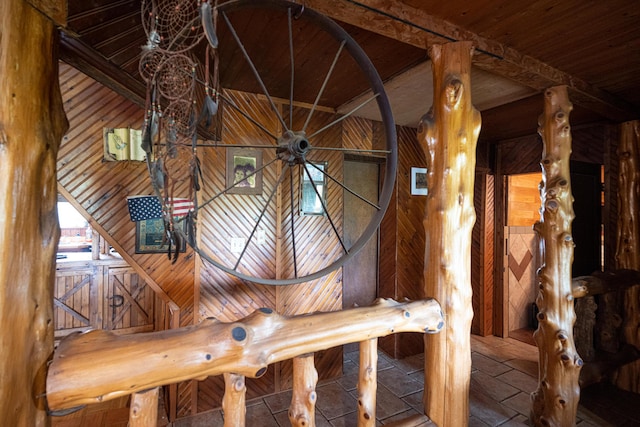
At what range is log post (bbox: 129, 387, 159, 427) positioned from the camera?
962 millimetres

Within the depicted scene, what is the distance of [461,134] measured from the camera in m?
1.60

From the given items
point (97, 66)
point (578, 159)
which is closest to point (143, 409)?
point (97, 66)

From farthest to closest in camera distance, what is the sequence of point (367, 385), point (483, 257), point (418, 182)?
point (483, 257)
point (418, 182)
point (367, 385)

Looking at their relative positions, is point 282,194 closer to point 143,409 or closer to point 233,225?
point 233,225

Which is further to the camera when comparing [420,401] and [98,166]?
[420,401]

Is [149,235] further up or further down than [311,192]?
further down

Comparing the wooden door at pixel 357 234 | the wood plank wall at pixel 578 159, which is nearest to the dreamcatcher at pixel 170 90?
the wooden door at pixel 357 234

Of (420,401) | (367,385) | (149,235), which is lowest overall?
(420,401)

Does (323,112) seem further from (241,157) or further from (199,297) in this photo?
(199,297)

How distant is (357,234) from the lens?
147 inches

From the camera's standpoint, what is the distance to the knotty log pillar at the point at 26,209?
0.76 m

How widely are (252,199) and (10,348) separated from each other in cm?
200

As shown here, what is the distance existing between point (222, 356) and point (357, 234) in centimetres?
283

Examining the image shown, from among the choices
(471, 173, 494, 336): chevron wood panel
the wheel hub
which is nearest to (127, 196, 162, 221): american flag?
the wheel hub
